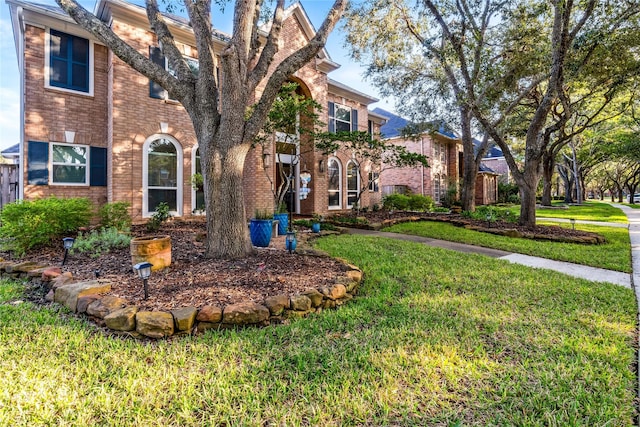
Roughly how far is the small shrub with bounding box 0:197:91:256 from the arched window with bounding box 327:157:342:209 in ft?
32.5

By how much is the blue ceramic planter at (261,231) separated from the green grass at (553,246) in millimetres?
4667

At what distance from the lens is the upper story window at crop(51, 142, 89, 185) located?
27.0ft

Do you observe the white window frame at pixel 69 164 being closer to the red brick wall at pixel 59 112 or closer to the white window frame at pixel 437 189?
the red brick wall at pixel 59 112

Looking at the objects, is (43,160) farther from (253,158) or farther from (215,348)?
(215,348)

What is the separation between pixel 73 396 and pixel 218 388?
3.06 ft

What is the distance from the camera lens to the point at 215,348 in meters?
2.69

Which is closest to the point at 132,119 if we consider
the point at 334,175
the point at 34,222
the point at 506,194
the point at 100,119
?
the point at 100,119

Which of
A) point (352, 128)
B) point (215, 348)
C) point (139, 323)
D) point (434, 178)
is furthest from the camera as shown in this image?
point (434, 178)

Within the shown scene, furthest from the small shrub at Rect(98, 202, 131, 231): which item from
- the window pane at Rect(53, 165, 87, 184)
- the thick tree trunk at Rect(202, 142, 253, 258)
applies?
the thick tree trunk at Rect(202, 142, 253, 258)

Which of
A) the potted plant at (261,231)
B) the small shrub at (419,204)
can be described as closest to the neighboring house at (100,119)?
the potted plant at (261,231)

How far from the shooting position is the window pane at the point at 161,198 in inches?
362

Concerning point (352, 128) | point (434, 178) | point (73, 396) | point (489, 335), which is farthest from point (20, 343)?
point (434, 178)

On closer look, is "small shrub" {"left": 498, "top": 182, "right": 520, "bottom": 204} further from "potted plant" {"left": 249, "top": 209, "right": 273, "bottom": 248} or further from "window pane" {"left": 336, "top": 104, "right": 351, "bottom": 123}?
"potted plant" {"left": 249, "top": 209, "right": 273, "bottom": 248}

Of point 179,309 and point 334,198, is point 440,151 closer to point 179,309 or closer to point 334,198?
point 334,198
